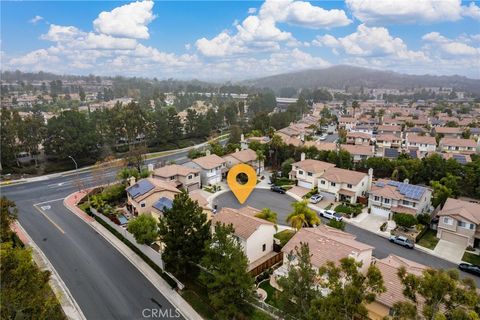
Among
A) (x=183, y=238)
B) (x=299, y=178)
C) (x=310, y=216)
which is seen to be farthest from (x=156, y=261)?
(x=299, y=178)

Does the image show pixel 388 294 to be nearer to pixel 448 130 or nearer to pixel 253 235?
pixel 253 235

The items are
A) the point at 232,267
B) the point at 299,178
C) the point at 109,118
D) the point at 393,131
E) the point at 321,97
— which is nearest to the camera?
the point at 232,267

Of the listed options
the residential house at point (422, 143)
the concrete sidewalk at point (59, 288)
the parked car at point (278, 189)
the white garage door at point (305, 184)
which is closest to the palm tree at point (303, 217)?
the parked car at point (278, 189)

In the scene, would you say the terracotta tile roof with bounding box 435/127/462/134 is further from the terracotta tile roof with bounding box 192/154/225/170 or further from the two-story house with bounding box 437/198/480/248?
the terracotta tile roof with bounding box 192/154/225/170

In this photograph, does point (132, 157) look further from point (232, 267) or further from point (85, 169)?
point (232, 267)

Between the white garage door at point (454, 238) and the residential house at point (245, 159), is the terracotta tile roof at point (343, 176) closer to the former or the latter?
the white garage door at point (454, 238)

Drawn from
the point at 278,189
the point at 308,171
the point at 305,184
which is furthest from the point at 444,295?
the point at 305,184

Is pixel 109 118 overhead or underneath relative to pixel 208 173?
overhead
